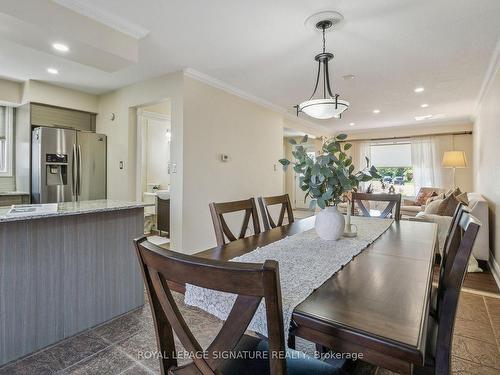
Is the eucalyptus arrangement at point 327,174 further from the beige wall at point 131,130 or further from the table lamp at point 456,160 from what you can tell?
the table lamp at point 456,160

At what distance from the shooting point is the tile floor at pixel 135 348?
1653 mm

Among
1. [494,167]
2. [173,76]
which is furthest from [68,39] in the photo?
[494,167]

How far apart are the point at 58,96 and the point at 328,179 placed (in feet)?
14.1

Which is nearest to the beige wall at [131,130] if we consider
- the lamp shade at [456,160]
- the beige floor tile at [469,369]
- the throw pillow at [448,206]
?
the beige floor tile at [469,369]

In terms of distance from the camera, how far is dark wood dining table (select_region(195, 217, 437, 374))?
2.19ft

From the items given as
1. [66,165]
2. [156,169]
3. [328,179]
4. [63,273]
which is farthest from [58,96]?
[328,179]

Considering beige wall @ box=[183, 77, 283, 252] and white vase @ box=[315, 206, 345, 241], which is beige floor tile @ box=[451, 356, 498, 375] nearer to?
white vase @ box=[315, 206, 345, 241]

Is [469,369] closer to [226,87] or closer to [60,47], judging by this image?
[60,47]

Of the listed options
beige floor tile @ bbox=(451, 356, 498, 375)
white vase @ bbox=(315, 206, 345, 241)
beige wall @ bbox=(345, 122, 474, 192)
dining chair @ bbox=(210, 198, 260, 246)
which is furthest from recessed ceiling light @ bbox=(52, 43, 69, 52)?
beige wall @ bbox=(345, 122, 474, 192)

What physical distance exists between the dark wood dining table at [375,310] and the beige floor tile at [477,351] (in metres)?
0.96

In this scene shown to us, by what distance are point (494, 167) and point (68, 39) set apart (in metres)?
4.55

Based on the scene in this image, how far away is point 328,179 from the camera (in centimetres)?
156

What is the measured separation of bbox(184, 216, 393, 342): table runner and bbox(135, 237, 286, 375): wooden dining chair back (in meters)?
0.16

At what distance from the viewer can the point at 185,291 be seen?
1.02 metres
